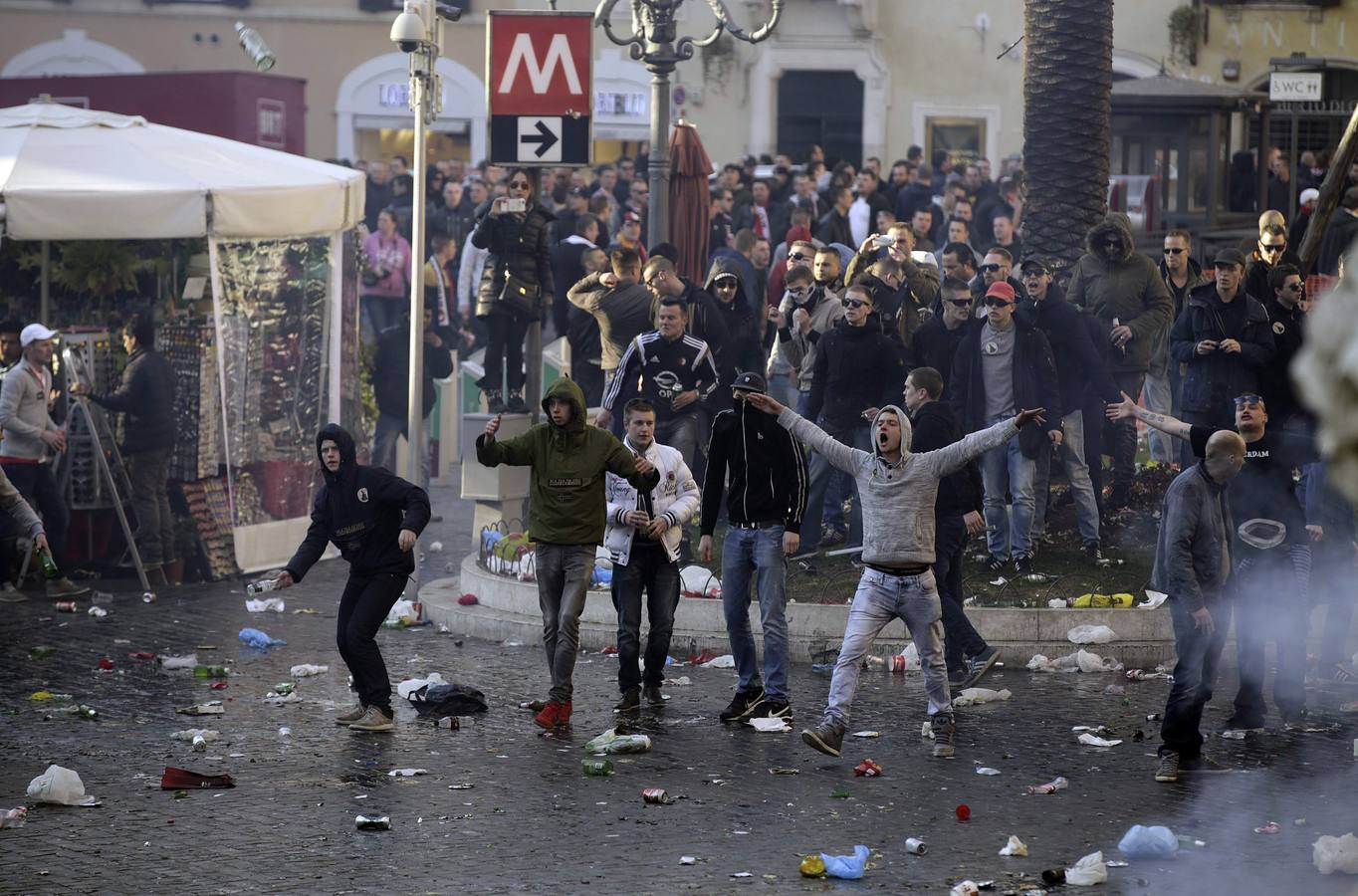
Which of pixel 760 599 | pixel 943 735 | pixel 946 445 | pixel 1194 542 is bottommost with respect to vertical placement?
pixel 943 735

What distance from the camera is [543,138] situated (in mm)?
12977

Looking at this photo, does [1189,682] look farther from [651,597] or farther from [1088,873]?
[651,597]

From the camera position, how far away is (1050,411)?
41.2 feet

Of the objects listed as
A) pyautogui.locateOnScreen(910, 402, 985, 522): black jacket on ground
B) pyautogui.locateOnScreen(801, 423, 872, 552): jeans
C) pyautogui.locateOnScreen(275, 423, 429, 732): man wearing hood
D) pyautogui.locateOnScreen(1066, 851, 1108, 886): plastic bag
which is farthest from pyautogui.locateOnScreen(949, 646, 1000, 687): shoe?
pyautogui.locateOnScreen(1066, 851, 1108, 886): plastic bag

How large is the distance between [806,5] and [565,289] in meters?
18.5

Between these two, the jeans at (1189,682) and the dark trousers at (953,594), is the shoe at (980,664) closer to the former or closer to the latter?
the dark trousers at (953,594)

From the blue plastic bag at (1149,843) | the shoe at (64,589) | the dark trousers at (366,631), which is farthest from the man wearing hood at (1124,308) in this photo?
the shoe at (64,589)

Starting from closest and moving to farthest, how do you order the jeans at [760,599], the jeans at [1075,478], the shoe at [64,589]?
1. the jeans at [760,599]
2. the jeans at [1075,478]
3. the shoe at [64,589]

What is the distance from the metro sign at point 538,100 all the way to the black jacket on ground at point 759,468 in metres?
3.19

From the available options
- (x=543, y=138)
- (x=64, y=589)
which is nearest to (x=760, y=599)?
(x=543, y=138)

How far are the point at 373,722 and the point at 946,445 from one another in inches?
123

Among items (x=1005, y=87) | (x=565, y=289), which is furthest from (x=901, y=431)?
(x=1005, y=87)

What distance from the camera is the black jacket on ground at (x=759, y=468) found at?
33.3 feet

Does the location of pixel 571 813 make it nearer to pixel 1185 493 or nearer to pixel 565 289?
pixel 1185 493
